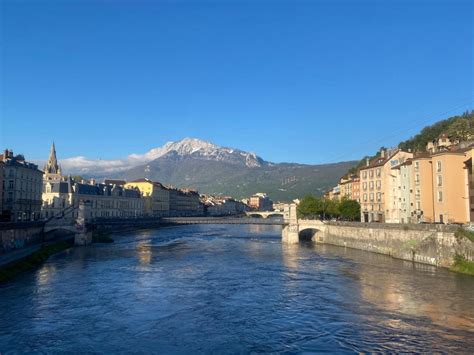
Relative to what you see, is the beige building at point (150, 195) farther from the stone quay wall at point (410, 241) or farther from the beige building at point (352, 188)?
the stone quay wall at point (410, 241)

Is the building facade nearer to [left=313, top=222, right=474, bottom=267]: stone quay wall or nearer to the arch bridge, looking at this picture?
the arch bridge

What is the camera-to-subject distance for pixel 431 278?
4441cm

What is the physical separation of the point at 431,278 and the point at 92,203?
110 meters

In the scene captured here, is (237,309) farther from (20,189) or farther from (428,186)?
(20,189)

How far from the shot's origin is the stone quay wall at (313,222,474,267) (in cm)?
5003

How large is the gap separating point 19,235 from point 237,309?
4205 cm

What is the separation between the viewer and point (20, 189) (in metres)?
90.4

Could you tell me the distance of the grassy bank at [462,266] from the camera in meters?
46.2

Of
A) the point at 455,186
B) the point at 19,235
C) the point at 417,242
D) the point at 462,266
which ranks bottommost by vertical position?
the point at 462,266

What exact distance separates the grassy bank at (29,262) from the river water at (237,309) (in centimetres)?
144

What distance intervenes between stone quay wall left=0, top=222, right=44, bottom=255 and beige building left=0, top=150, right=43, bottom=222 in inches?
328

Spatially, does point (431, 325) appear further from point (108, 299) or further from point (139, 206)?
point (139, 206)

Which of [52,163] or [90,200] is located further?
[52,163]

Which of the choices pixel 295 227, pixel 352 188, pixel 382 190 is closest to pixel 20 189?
pixel 295 227
